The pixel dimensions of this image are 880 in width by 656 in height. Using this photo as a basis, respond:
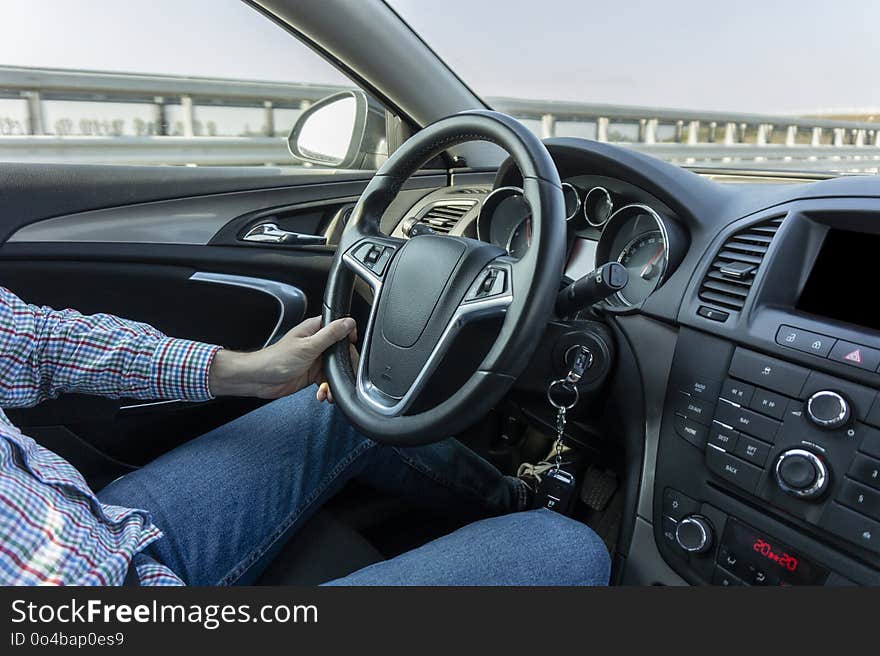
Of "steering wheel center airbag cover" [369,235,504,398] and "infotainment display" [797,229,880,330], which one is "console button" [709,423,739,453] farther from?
"steering wheel center airbag cover" [369,235,504,398]

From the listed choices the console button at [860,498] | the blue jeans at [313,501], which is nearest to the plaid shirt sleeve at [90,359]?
the blue jeans at [313,501]

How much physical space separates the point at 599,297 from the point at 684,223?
35 cm

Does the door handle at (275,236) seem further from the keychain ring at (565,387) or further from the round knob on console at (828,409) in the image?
the round knob on console at (828,409)

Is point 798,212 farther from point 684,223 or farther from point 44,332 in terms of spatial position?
point 44,332

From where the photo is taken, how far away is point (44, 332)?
1290 millimetres

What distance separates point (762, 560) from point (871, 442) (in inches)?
11.0

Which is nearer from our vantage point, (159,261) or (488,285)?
(488,285)

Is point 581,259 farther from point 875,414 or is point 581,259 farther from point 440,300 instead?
point 875,414

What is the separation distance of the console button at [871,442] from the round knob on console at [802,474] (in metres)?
0.07

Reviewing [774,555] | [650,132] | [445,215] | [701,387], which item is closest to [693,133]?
[650,132]

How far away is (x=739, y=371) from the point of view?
4.14 ft

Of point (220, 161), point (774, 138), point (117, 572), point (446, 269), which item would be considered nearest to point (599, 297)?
point (446, 269)

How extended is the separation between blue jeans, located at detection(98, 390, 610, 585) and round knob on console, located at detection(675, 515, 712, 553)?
230 mm

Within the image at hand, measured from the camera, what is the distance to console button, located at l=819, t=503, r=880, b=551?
1075 millimetres
